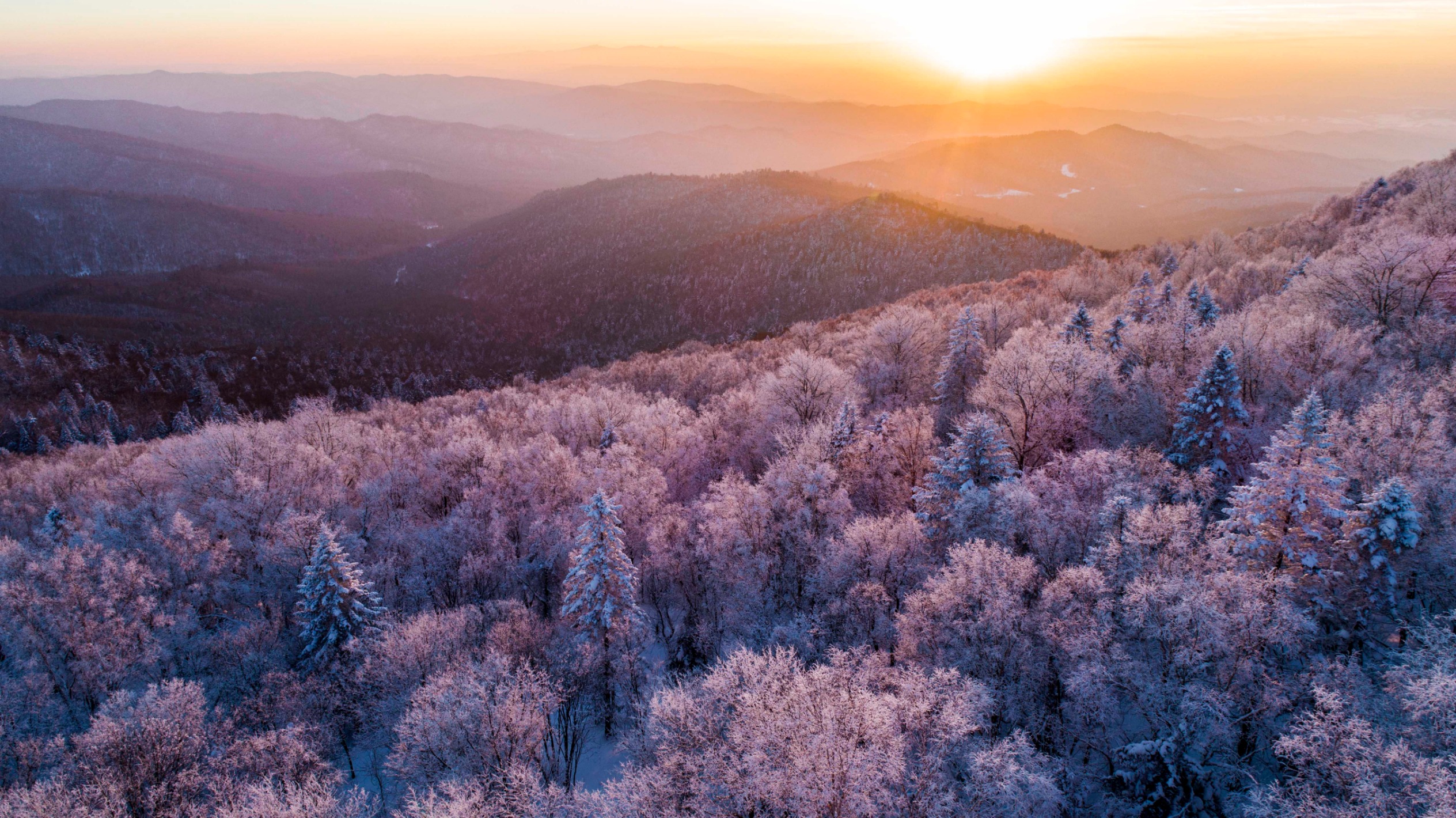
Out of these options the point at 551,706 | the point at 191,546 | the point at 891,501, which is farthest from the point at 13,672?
the point at 891,501

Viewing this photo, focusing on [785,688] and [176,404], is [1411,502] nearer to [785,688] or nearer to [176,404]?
[785,688]

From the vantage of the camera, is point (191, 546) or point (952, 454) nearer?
point (952, 454)

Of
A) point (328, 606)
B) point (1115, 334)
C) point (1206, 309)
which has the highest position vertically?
point (1206, 309)

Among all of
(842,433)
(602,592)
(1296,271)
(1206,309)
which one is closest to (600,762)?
(602,592)

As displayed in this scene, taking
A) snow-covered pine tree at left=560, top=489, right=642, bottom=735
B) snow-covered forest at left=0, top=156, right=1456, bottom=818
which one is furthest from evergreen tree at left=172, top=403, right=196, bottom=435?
snow-covered pine tree at left=560, top=489, right=642, bottom=735

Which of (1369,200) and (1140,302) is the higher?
(1369,200)

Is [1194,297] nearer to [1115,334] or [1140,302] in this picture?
[1140,302]
